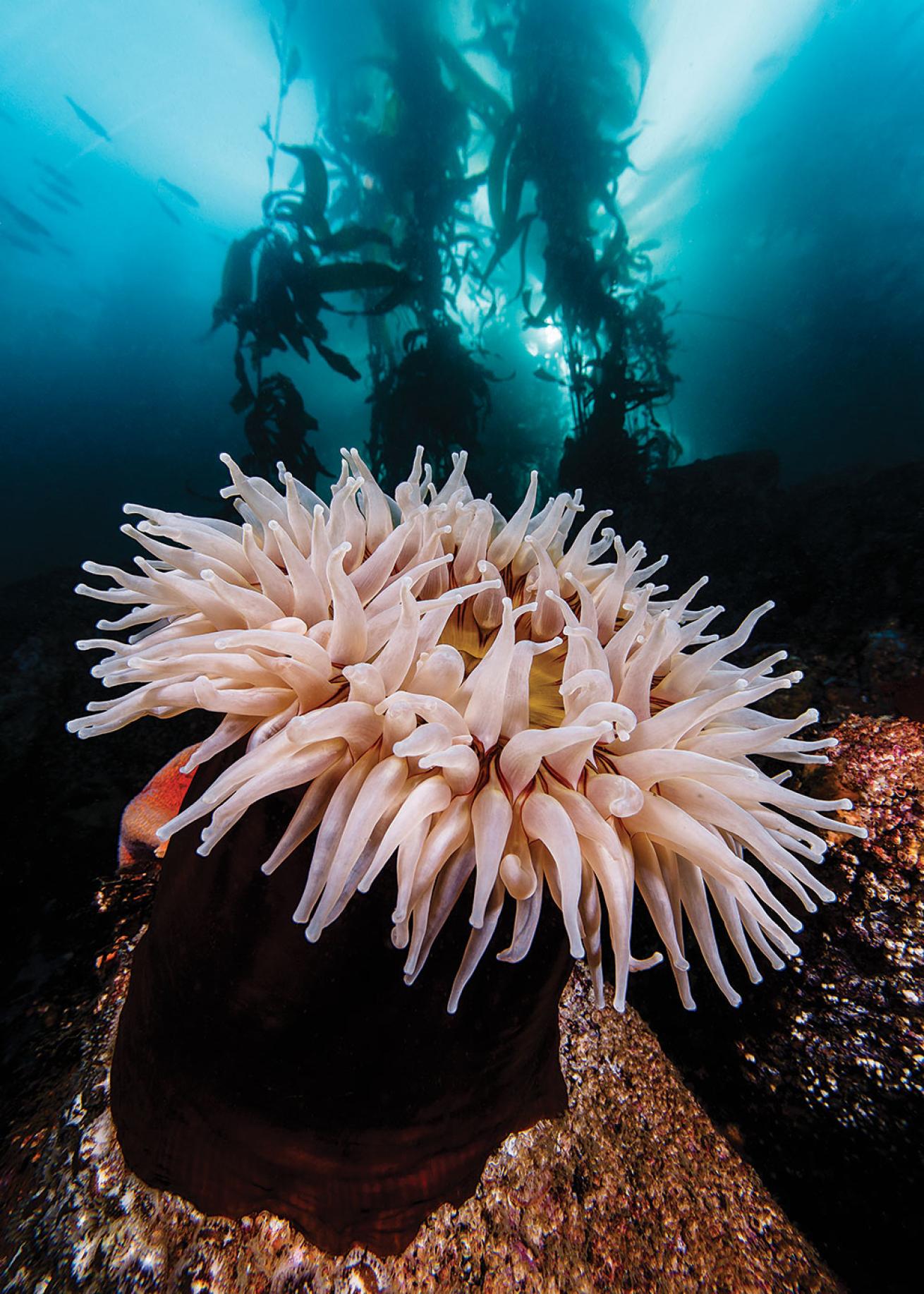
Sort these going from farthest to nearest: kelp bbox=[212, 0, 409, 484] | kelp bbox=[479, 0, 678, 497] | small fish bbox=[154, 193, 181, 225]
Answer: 1. small fish bbox=[154, 193, 181, 225]
2. kelp bbox=[479, 0, 678, 497]
3. kelp bbox=[212, 0, 409, 484]

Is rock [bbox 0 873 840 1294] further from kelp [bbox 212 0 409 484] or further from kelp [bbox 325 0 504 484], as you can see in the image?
kelp [bbox 325 0 504 484]

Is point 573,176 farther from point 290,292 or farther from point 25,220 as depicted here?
point 25,220

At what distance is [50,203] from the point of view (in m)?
12.5

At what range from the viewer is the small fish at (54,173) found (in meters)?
11.9

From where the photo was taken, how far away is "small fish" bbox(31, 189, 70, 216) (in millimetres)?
12398

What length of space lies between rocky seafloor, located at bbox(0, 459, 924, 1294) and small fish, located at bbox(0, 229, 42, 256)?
17529 mm

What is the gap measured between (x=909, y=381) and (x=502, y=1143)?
34.3 ft

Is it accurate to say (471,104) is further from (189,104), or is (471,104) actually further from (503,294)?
(189,104)

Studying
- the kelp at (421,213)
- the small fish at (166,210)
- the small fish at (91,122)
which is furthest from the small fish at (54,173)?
the kelp at (421,213)

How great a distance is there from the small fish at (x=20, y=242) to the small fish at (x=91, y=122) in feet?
11.6

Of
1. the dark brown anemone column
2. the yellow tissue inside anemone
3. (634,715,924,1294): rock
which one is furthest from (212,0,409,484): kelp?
(634,715,924,1294): rock

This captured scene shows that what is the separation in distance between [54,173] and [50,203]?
833 millimetres

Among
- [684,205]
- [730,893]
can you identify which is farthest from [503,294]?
[730,893]

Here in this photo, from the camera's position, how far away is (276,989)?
104 cm
